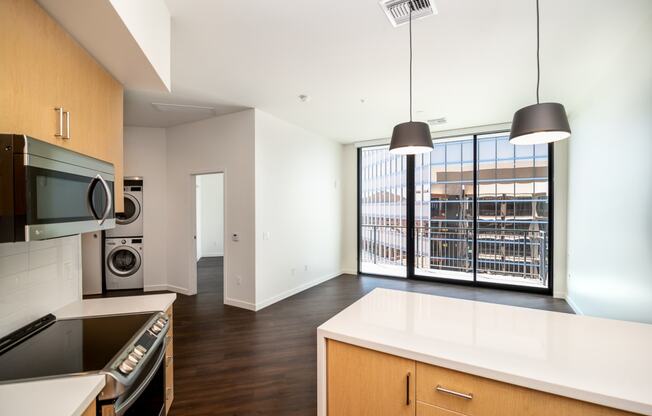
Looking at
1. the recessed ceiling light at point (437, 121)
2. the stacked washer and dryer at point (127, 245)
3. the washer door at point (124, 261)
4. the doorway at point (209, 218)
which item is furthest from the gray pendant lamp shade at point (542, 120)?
the doorway at point (209, 218)

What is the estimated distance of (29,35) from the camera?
4.12 ft

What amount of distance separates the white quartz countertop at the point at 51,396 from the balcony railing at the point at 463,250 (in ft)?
17.5

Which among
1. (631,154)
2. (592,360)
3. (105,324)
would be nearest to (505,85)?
(631,154)

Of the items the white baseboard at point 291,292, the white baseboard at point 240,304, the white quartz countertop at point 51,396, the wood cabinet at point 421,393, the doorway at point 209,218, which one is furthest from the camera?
the doorway at point 209,218

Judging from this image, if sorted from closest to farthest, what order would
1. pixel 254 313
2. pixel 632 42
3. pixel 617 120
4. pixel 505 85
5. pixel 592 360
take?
pixel 592 360, pixel 632 42, pixel 617 120, pixel 505 85, pixel 254 313

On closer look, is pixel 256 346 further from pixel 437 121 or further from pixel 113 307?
pixel 437 121

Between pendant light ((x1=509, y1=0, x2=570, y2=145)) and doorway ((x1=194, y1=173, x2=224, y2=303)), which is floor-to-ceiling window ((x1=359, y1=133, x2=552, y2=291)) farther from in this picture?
doorway ((x1=194, y1=173, x2=224, y2=303))

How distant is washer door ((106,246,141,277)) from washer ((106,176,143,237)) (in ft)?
0.87

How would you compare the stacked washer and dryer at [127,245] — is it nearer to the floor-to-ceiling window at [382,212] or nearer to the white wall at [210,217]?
the white wall at [210,217]

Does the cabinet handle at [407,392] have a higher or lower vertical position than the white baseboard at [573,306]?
higher

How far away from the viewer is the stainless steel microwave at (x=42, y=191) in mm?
955

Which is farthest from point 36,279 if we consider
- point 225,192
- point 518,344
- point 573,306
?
point 573,306

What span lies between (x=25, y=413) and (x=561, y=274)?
5857mm

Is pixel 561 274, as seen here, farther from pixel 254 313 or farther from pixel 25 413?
pixel 25 413
